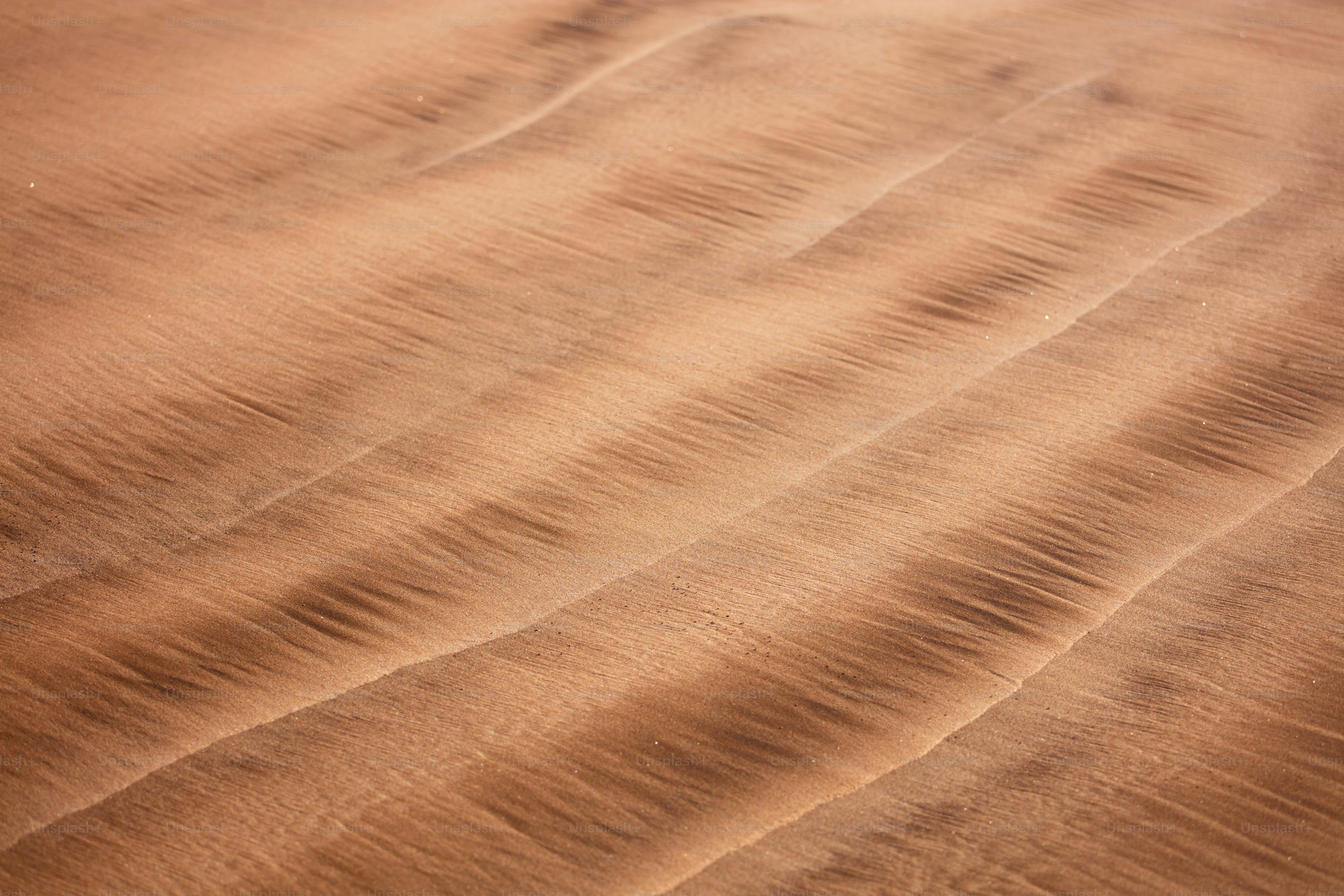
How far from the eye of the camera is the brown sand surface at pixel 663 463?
6.13 feet

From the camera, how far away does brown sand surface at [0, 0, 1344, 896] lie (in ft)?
6.13

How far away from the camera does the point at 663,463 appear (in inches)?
104

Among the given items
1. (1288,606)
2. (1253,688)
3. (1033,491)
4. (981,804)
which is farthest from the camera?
(1033,491)

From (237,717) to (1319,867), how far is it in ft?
6.07

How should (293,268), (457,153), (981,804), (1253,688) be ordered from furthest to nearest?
1. (457,153)
2. (293,268)
3. (1253,688)
4. (981,804)

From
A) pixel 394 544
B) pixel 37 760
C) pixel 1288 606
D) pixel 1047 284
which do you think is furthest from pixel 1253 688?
pixel 37 760

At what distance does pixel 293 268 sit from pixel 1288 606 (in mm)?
2673

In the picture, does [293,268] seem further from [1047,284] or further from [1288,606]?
[1288,606]

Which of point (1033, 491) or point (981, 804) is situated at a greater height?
point (1033, 491)

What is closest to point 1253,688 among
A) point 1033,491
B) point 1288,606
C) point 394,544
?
point 1288,606

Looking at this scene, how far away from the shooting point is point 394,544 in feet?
7.84

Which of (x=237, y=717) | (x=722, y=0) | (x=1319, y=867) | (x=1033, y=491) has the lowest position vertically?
(x=1319, y=867)

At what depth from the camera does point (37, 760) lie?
6.28 feet

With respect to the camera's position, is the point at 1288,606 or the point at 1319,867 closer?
the point at 1319,867
